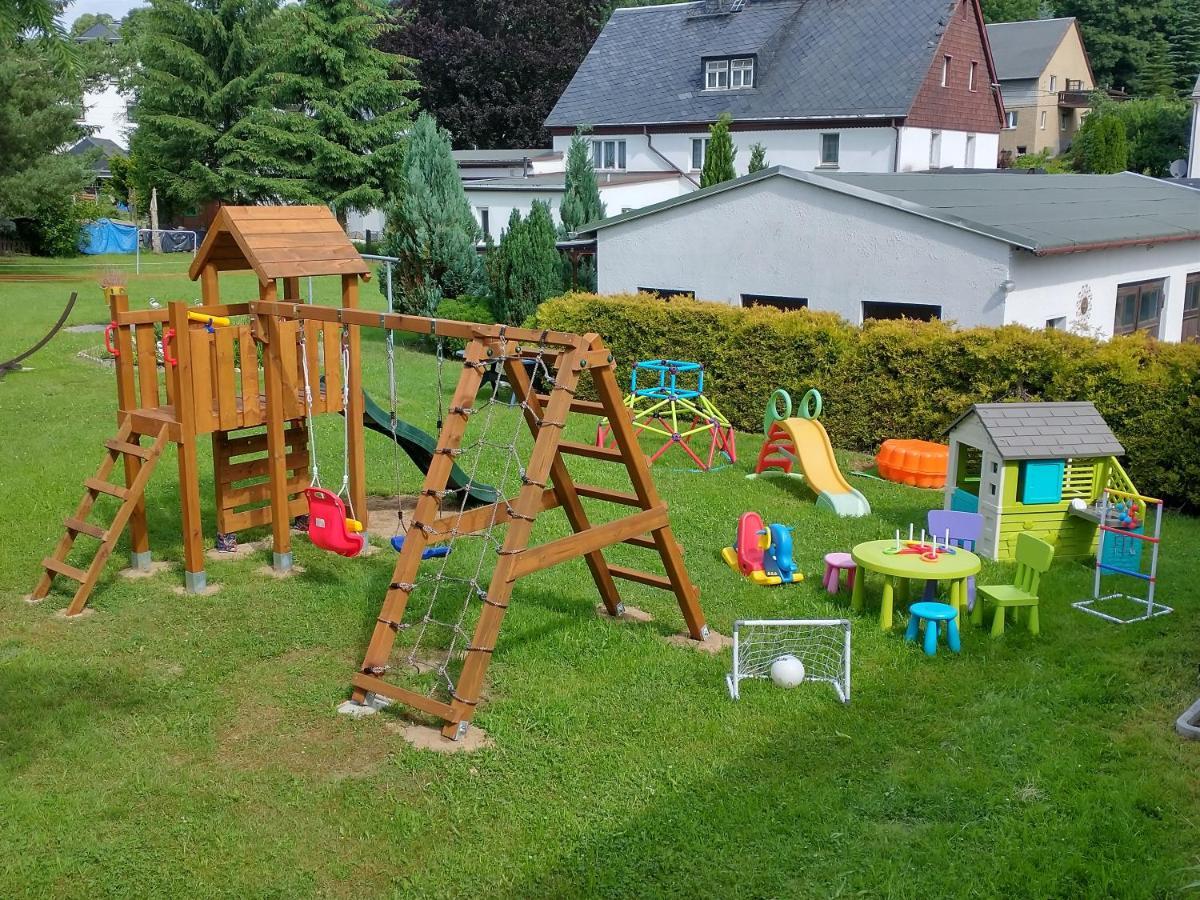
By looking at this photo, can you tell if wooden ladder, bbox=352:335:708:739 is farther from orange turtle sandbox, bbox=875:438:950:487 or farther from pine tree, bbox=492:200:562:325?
pine tree, bbox=492:200:562:325

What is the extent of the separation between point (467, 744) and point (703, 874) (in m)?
1.77

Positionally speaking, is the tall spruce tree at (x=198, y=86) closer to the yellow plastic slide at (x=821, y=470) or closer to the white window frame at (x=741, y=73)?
the white window frame at (x=741, y=73)

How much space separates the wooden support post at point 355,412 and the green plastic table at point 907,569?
4183mm

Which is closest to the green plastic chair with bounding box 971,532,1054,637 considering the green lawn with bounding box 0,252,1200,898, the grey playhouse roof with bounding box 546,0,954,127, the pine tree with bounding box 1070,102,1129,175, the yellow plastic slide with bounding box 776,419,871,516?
the green lawn with bounding box 0,252,1200,898

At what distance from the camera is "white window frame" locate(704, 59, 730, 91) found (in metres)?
41.6

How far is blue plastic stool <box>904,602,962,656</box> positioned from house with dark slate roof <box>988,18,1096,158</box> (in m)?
64.2

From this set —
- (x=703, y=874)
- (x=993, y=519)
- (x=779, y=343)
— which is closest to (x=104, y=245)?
(x=779, y=343)

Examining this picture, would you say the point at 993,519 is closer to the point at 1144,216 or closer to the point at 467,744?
Result: the point at 467,744

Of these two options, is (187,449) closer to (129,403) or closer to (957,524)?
(129,403)

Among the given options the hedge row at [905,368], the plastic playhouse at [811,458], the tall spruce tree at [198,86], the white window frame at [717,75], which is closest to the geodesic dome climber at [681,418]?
the hedge row at [905,368]

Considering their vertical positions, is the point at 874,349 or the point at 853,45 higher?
the point at 853,45

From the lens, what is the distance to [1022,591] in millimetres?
8148

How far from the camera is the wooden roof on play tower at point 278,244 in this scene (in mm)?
9000

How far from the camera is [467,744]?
6.39 meters
